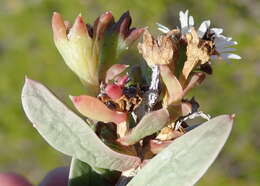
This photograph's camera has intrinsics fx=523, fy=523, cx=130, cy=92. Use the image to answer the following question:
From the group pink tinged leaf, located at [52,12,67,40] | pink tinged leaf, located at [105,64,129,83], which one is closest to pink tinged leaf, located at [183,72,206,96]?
pink tinged leaf, located at [105,64,129,83]

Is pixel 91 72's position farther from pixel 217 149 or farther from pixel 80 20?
pixel 217 149

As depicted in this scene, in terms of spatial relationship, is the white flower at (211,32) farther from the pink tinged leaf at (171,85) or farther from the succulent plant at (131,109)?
the pink tinged leaf at (171,85)

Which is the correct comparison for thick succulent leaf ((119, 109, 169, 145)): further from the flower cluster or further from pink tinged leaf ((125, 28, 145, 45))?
pink tinged leaf ((125, 28, 145, 45))

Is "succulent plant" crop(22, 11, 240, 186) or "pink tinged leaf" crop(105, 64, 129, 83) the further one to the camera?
"pink tinged leaf" crop(105, 64, 129, 83)

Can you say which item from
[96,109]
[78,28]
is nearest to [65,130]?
[96,109]

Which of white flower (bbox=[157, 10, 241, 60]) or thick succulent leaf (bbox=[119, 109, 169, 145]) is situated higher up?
white flower (bbox=[157, 10, 241, 60])

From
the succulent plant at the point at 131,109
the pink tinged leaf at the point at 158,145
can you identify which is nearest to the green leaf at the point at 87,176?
the succulent plant at the point at 131,109
